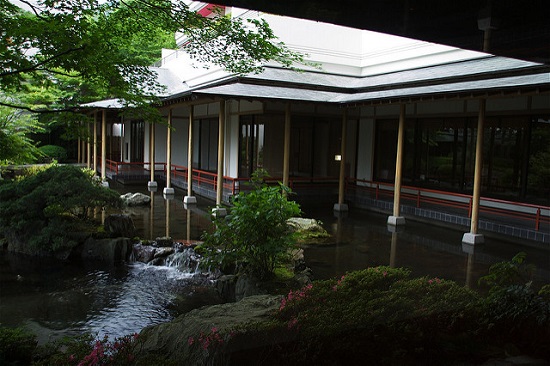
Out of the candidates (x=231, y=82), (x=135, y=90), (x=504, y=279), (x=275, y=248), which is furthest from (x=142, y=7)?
(x=231, y=82)

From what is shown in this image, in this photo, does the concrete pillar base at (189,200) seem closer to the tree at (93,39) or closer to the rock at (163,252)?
the rock at (163,252)

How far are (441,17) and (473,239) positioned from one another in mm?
8800

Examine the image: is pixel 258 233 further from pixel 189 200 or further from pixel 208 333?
pixel 189 200

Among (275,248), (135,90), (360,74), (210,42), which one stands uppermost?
(360,74)

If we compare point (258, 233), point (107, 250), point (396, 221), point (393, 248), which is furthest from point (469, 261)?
point (107, 250)

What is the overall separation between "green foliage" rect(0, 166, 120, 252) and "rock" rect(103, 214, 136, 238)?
42cm

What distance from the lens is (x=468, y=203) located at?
14.3 meters

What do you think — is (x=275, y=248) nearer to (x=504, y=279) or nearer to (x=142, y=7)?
(x=504, y=279)

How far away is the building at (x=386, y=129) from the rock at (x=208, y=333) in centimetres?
690

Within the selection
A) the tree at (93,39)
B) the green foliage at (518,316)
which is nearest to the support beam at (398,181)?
the tree at (93,39)

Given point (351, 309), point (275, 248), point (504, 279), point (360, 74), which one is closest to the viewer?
point (351, 309)

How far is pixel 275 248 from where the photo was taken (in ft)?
22.2

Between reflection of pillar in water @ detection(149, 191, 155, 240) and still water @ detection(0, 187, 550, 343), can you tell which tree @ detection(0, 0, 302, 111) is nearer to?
still water @ detection(0, 187, 550, 343)

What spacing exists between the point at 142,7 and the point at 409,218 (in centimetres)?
1049
